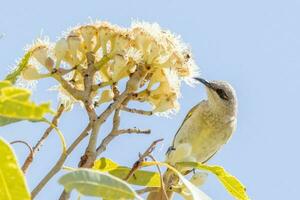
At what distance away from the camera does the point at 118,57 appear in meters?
2.45

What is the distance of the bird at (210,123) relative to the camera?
19.6 feet

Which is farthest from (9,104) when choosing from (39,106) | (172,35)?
(172,35)

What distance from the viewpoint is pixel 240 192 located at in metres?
2.43

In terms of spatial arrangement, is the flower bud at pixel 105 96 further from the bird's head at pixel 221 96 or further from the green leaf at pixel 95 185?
the bird's head at pixel 221 96

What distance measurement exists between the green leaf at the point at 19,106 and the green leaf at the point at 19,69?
52.1 inches

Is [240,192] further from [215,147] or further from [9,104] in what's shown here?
[215,147]

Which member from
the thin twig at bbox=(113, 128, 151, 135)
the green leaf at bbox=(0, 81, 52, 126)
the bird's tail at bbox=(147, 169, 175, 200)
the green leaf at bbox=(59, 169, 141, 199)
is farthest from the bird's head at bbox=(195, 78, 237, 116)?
the green leaf at bbox=(0, 81, 52, 126)

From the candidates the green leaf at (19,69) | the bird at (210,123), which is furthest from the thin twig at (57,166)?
the bird at (210,123)

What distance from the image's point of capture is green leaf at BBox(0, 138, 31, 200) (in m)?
1.40

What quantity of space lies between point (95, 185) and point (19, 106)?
32 cm

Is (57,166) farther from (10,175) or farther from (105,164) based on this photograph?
(105,164)

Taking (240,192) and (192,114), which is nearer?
(240,192)

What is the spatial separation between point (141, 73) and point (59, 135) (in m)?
0.63

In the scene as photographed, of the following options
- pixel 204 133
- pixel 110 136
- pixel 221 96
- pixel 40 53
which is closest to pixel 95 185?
pixel 110 136
